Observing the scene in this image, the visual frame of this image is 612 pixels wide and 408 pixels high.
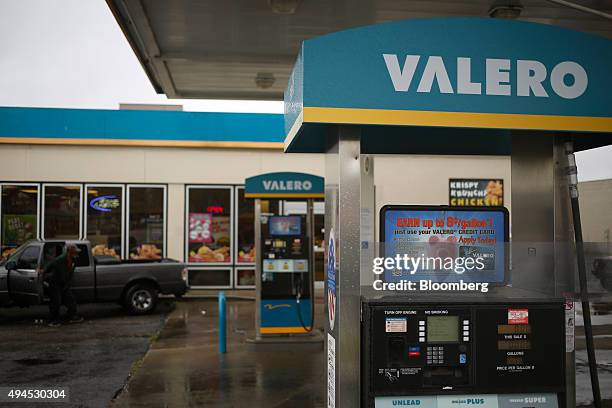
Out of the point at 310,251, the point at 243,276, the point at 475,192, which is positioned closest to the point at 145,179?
the point at 243,276

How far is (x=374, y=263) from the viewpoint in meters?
4.38

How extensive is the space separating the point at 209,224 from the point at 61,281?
6156 millimetres

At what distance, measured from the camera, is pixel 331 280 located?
464 centimetres

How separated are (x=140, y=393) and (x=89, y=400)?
0.63 meters

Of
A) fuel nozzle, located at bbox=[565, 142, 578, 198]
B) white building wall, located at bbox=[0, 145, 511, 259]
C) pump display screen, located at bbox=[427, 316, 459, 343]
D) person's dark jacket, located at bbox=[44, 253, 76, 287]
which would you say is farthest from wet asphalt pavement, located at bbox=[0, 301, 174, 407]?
fuel nozzle, located at bbox=[565, 142, 578, 198]

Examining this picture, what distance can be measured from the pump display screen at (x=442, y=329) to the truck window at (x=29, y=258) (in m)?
12.3

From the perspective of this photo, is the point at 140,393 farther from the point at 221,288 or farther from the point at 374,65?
the point at 221,288

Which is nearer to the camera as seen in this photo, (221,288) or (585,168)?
(585,168)

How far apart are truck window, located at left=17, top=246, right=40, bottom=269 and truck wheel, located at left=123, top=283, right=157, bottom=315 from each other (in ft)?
7.06

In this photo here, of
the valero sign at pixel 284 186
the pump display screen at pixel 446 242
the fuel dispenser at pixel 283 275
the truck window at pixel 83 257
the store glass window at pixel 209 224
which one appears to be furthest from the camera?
the store glass window at pixel 209 224

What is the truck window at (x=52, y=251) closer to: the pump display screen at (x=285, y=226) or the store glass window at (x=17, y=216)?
the store glass window at (x=17, y=216)

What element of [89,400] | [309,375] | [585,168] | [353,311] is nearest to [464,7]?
[585,168]

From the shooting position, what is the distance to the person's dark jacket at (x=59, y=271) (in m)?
14.3

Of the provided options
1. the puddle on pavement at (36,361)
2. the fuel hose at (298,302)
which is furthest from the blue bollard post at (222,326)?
the puddle on pavement at (36,361)
